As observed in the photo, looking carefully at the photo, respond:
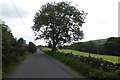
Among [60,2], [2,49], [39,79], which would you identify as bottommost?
[39,79]

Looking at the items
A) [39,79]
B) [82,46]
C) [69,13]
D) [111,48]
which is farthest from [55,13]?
[39,79]

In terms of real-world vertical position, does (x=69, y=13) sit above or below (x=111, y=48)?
above

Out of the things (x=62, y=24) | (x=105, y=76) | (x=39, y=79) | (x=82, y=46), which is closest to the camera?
(x=105, y=76)

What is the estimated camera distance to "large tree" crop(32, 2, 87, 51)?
78.1m

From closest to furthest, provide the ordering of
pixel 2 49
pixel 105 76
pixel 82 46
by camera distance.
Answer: pixel 105 76 → pixel 2 49 → pixel 82 46

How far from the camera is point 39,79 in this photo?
56.6 ft

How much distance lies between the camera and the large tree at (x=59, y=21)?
7806 cm

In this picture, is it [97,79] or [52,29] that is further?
[52,29]

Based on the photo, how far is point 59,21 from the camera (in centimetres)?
7700

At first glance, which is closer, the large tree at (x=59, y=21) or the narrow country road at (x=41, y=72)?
the narrow country road at (x=41, y=72)

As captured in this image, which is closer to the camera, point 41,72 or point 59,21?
point 41,72

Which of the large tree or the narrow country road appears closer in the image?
the narrow country road

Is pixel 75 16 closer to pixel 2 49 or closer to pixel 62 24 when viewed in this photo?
pixel 62 24

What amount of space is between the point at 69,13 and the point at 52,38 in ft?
27.8
